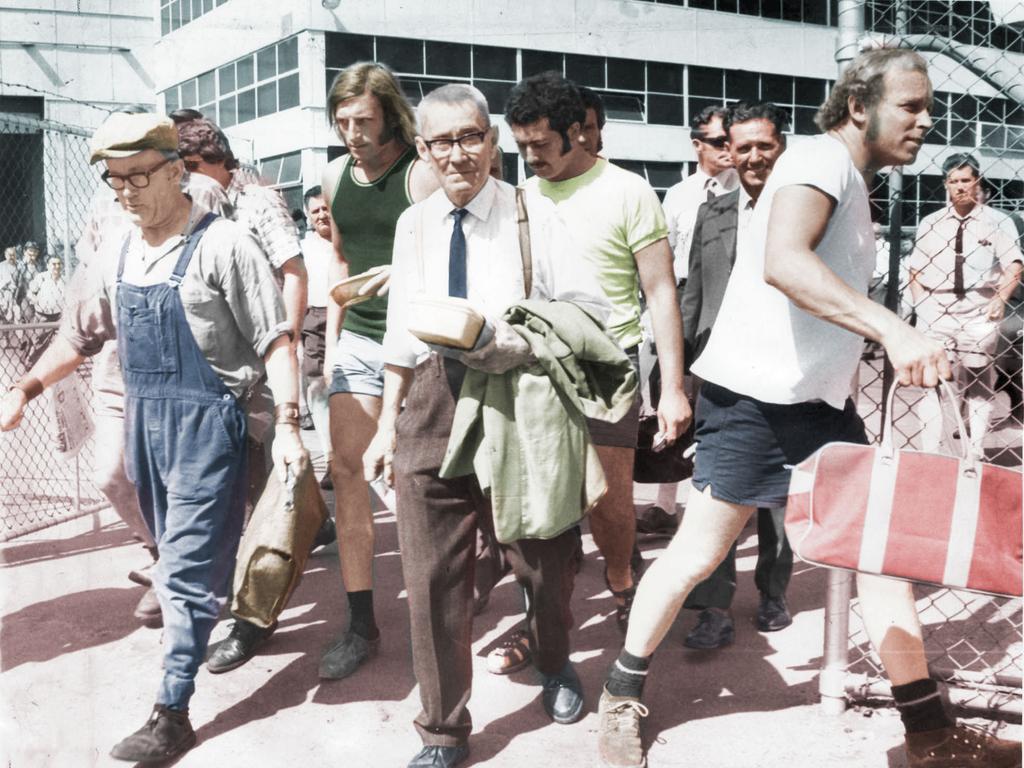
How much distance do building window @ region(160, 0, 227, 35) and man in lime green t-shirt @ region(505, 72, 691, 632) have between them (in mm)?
1515

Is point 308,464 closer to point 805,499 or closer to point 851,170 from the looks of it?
point 805,499

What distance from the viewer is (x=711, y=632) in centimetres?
364

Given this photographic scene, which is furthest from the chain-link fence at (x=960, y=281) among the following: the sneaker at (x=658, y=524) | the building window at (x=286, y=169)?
the building window at (x=286, y=169)

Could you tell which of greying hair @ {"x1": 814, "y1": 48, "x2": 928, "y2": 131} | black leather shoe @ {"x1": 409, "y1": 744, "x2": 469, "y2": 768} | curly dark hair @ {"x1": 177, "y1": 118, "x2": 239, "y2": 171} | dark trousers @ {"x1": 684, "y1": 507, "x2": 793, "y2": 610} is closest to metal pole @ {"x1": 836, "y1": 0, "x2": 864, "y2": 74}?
greying hair @ {"x1": 814, "y1": 48, "x2": 928, "y2": 131}

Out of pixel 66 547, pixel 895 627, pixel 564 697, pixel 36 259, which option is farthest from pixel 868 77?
pixel 66 547

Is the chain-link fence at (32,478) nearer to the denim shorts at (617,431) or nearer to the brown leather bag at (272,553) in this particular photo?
the brown leather bag at (272,553)

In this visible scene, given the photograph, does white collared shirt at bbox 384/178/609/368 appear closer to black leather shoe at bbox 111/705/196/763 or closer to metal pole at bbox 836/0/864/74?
metal pole at bbox 836/0/864/74

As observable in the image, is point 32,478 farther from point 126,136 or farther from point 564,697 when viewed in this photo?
point 564,697

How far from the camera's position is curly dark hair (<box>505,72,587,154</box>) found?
356 centimetres

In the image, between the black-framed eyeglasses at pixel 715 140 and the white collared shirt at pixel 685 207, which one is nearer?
the black-framed eyeglasses at pixel 715 140

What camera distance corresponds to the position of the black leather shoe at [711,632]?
362 centimetres

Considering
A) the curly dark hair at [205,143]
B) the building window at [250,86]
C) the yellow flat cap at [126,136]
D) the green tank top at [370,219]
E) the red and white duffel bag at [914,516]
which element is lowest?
the red and white duffel bag at [914,516]

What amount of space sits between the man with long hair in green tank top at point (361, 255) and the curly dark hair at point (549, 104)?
0.38 meters

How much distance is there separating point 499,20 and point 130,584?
10.6ft
